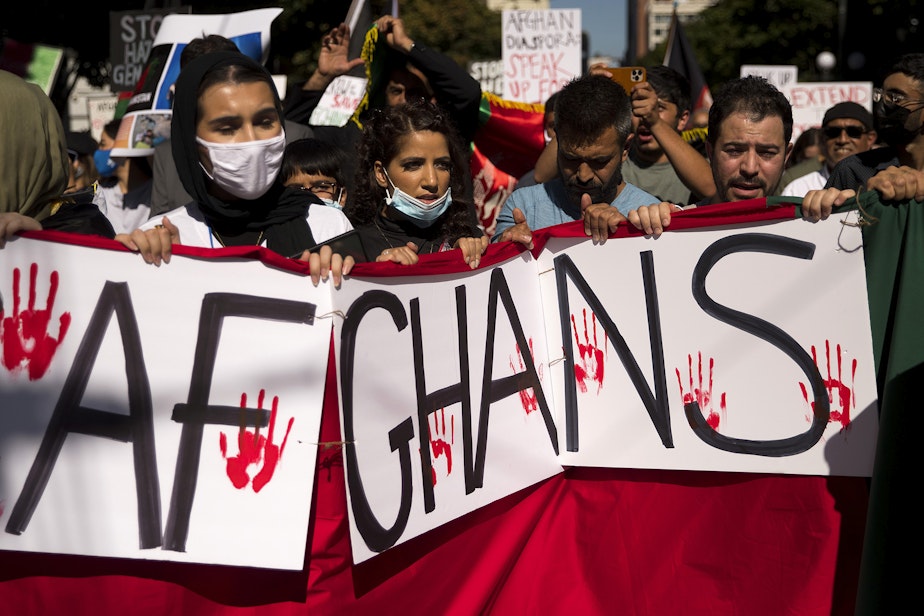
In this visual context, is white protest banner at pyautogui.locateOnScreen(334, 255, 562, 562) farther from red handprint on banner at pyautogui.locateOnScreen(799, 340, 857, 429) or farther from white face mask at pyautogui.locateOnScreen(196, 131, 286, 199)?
red handprint on banner at pyautogui.locateOnScreen(799, 340, 857, 429)

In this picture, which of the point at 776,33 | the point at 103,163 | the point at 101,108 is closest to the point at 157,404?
the point at 103,163

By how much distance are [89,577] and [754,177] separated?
2.39 meters

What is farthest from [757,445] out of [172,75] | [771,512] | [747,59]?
[747,59]

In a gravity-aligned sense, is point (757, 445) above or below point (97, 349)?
below

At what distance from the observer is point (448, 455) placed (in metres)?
3.08

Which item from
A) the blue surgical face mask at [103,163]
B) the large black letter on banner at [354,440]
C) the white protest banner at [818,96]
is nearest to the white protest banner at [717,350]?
the large black letter on banner at [354,440]

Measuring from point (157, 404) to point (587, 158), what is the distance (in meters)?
1.77

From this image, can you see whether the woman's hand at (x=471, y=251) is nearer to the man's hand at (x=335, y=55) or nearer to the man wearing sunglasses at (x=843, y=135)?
the man's hand at (x=335, y=55)

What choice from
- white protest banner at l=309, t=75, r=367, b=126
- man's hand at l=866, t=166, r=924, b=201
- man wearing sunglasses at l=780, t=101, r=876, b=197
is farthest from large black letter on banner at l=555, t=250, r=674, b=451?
man wearing sunglasses at l=780, t=101, r=876, b=197

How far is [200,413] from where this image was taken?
2.68 m

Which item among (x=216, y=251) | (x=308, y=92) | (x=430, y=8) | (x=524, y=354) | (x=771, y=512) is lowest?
(x=771, y=512)

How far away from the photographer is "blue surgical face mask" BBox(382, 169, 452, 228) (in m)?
3.51

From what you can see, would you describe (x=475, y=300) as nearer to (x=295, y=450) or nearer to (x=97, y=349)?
(x=295, y=450)

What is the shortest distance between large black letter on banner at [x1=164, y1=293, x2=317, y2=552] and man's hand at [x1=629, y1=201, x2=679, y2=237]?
1.20 meters
